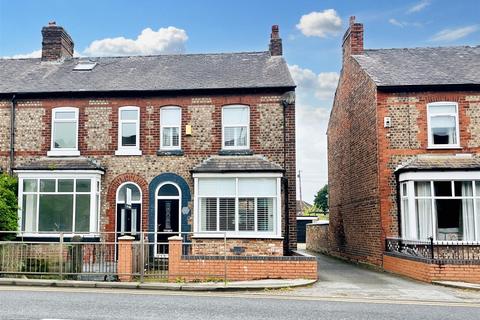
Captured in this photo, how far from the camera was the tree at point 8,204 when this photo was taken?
17.6 metres

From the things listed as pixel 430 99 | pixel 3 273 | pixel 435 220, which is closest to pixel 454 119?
pixel 430 99

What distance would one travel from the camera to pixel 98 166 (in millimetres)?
18938

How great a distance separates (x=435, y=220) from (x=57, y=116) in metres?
14.4

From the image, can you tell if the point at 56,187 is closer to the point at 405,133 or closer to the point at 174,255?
the point at 174,255

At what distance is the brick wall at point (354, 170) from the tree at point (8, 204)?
42.6 feet

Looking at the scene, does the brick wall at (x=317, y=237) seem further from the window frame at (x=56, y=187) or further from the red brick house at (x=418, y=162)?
the window frame at (x=56, y=187)

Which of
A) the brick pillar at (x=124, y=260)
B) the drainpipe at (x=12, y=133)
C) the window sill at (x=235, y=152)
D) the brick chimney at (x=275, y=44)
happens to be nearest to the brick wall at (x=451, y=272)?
the window sill at (x=235, y=152)

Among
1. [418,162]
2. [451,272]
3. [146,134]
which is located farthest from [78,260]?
[418,162]

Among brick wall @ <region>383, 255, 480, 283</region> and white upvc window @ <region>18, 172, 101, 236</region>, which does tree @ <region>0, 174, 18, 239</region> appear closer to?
white upvc window @ <region>18, 172, 101, 236</region>

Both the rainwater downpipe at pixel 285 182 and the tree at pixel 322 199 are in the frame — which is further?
the tree at pixel 322 199

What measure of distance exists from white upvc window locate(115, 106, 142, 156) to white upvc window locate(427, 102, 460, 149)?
10.9m

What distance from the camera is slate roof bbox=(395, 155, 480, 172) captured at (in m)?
17.2

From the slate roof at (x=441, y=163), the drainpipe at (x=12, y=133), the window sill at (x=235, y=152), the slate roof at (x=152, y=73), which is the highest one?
the slate roof at (x=152, y=73)

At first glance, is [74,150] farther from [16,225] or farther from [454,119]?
[454,119]
